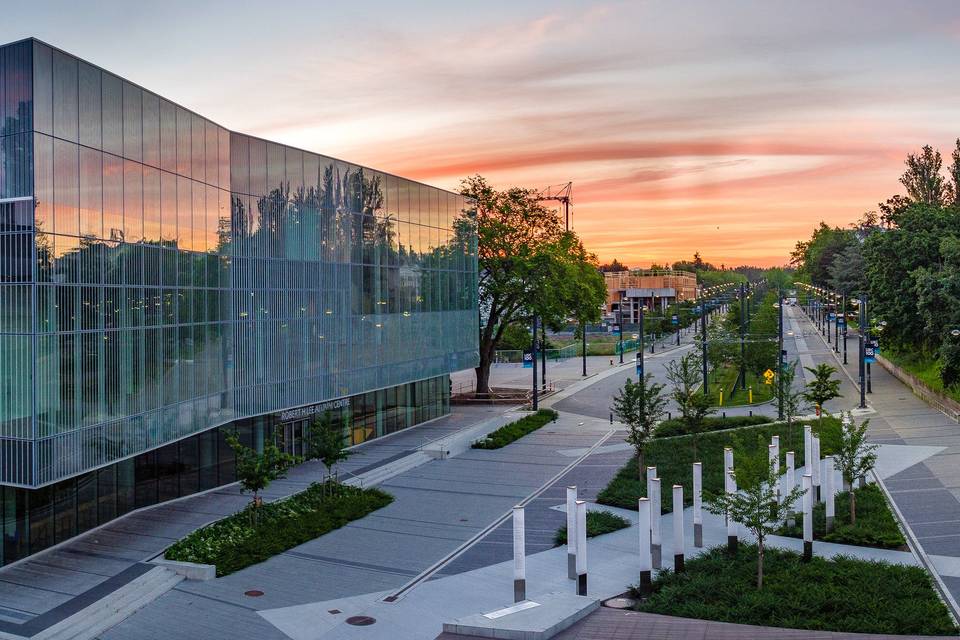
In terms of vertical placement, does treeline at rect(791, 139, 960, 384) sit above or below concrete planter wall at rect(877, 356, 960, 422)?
above

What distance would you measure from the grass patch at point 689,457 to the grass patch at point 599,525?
198 centimetres

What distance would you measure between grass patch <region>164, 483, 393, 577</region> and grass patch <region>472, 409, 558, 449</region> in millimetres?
11250

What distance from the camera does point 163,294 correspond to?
2566 centimetres

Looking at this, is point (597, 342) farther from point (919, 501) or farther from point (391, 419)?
point (919, 501)

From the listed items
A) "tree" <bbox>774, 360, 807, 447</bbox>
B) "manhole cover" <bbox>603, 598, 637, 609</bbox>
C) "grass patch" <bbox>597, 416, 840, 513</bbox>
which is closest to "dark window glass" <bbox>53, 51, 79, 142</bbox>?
"manhole cover" <bbox>603, 598, 637, 609</bbox>

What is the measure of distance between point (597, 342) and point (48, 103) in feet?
318

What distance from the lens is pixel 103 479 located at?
2475cm

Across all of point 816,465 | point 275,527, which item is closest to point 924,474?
point 816,465

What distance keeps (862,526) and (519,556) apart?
10767mm

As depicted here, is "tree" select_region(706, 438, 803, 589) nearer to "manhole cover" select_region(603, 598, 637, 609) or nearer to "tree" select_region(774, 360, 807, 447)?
"manhole cover" select_region(603, 598, 637, 609)

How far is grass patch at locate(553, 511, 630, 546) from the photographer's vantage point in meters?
24.7

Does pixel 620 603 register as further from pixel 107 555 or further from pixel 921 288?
pixel 921 288

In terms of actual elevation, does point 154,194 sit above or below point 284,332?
above

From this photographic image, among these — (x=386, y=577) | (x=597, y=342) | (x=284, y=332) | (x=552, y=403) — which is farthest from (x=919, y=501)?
(x=597, y=342)
